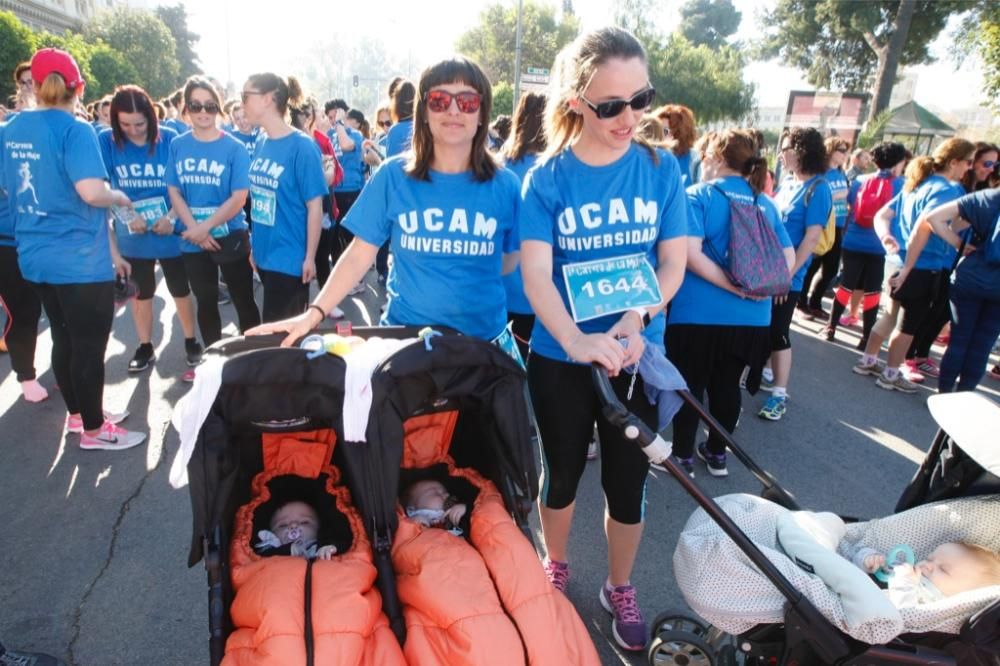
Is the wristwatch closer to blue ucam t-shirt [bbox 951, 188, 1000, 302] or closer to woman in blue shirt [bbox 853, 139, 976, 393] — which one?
blue ucam t-shirt [bbox 951, 188, 1000, 302]

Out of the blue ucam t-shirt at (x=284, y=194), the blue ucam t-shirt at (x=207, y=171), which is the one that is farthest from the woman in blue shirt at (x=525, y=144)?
the blue ucam t-shirt at (x=207, y=171)

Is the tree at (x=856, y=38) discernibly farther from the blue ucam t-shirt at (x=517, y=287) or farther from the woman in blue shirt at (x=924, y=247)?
the blue ucam t-shirt at (x=517, y=287)

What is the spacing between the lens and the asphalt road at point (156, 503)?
2.36 metres

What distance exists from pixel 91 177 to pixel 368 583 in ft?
8.85

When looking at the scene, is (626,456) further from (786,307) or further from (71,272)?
(71,272)

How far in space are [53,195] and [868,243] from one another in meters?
6.33

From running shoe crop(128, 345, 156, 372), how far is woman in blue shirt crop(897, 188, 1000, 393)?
5838 millimetres

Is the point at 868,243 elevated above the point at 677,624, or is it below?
above

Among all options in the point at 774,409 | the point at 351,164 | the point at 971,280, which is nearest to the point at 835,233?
the point at 971,280

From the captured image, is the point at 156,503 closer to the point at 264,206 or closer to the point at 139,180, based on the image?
the point at 264,206

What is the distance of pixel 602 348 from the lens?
1.70m

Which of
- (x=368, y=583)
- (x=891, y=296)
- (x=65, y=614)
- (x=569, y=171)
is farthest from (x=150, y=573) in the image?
(x=891, y=296)

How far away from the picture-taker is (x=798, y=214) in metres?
4.29

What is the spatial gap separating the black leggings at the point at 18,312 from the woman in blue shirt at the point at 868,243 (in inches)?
266
